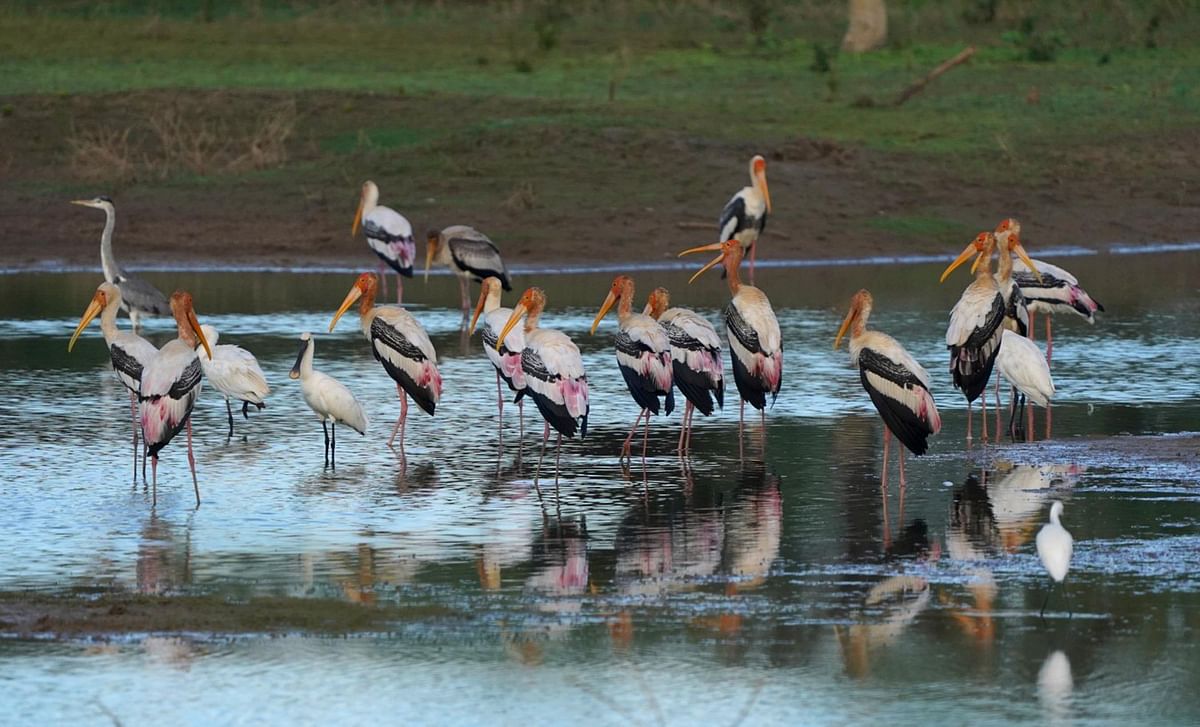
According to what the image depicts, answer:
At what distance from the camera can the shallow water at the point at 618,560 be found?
7.10 meters

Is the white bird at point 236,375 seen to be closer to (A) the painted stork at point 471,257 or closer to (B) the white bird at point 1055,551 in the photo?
(B) the white bird at point 1055,551

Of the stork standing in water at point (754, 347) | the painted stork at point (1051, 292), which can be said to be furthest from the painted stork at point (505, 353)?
the painted stork at point (1051, 292)

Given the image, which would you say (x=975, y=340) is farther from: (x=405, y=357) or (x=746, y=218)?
(x=746, y=218)

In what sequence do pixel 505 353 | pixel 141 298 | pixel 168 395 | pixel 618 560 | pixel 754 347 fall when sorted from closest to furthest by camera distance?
pixel 618 560
pixel 168 395
pixel 754 347
pixel 505 353
pixel 141 298

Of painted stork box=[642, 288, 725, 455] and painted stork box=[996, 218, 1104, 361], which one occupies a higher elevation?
painted stork box=[996, 218, 1104, 361]

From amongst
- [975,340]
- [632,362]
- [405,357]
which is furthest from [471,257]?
[975,340]

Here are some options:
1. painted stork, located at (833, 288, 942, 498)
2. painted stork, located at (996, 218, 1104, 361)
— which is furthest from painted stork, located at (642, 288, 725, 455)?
painted stork, located at (996, 218, 1104, 361)

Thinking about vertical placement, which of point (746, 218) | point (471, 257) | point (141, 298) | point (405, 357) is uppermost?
point (746, 218)

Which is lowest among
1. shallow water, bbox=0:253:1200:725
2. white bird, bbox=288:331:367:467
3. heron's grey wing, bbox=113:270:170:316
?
shallow water, bbox=0:253:1200:725

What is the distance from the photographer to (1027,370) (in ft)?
40.0

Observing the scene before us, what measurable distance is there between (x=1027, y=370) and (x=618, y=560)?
13.2 ft

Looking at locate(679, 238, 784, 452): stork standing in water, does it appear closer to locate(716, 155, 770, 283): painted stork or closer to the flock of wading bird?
the flock of wading bird

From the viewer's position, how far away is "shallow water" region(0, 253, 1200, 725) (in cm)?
710

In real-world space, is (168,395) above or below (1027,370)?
below
